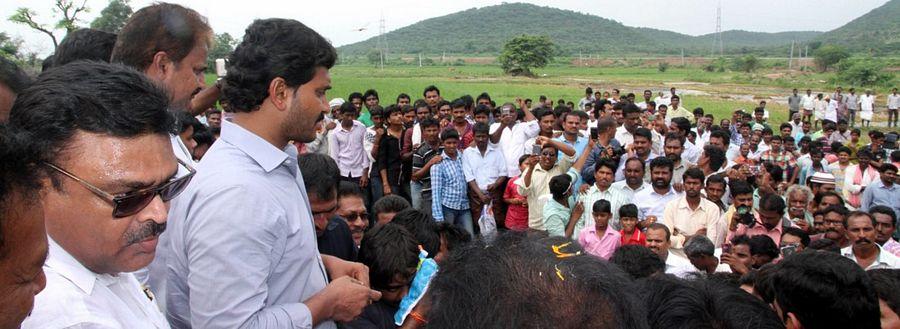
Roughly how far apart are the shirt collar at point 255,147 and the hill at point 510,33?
430 ft

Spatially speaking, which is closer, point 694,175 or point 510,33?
point 694,175

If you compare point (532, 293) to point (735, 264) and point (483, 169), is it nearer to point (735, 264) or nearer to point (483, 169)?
point (735, 264)

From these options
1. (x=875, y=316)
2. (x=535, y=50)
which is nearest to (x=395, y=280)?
(x=875, y=316)

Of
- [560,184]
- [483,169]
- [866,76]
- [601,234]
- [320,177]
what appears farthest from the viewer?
[866,76]

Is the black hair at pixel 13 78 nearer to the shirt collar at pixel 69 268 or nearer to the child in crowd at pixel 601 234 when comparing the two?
the shirt collar at pixel 69 268

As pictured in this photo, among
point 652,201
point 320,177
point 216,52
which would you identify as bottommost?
point 652,201

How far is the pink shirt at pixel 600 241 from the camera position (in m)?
5.09

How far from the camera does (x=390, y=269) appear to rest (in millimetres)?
2883

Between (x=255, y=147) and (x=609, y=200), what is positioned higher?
(x=255, y=147)

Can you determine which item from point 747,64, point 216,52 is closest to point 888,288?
point 216,52

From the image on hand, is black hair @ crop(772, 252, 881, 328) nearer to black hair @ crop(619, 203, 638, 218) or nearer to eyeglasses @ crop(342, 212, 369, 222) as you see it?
eyeglasses @ crop(342, 212, 369, 222)

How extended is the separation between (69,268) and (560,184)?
4.64 m

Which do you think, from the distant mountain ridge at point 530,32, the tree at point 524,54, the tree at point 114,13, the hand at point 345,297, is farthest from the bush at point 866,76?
the distant mountain ridge at point 530,32

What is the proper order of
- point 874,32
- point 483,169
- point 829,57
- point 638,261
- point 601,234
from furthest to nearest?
point 874,32, point 829,57, point 483,169, point 601,234, point 638,261
